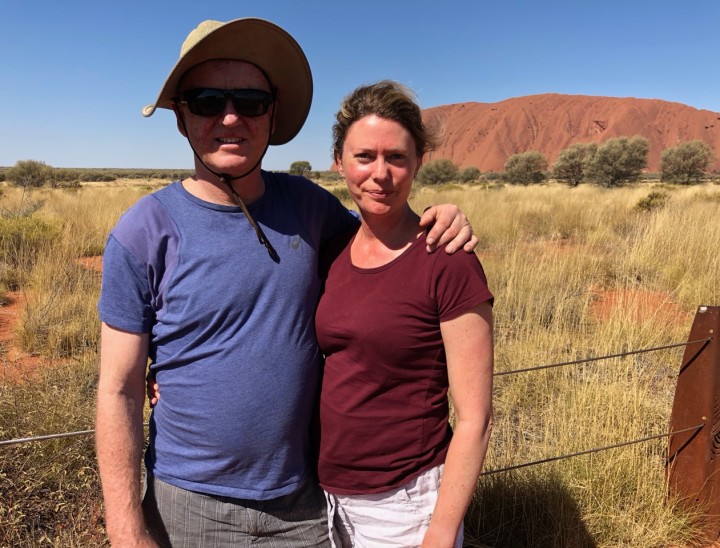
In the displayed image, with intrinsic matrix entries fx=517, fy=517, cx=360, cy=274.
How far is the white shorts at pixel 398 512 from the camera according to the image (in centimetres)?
139

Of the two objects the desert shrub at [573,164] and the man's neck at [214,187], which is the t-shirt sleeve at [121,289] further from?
the desert shrub at [573,164]

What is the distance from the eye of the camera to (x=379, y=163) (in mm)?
1414

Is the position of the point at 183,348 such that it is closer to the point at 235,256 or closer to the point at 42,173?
the point at 235,256

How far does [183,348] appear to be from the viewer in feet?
4.39

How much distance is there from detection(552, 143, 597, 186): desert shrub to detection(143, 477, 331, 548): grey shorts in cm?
3879

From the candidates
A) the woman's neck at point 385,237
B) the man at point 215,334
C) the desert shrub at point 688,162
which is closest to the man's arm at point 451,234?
the man at point 215,334

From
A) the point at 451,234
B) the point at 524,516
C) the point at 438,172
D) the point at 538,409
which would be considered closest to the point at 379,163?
the point at 451,234

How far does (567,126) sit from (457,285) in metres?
124

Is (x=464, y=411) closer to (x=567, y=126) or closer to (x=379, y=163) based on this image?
(x=379, y=163)

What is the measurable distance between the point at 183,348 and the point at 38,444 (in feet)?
7.22

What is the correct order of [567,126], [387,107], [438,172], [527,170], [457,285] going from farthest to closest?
[567,126]
[527,170]
[438,172]
[387,107]
[457,285]

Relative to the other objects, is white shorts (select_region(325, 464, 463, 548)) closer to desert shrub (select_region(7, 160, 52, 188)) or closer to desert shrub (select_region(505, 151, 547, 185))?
desert shrub (select_region(7, 160, 52, 188))

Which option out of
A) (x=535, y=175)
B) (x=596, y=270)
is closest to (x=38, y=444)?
(x=596, y=270)

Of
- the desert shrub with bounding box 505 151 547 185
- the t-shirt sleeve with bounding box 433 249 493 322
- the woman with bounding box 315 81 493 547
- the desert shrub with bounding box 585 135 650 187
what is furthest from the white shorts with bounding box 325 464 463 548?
the desert shrub with bounding box 505 151 547 185
